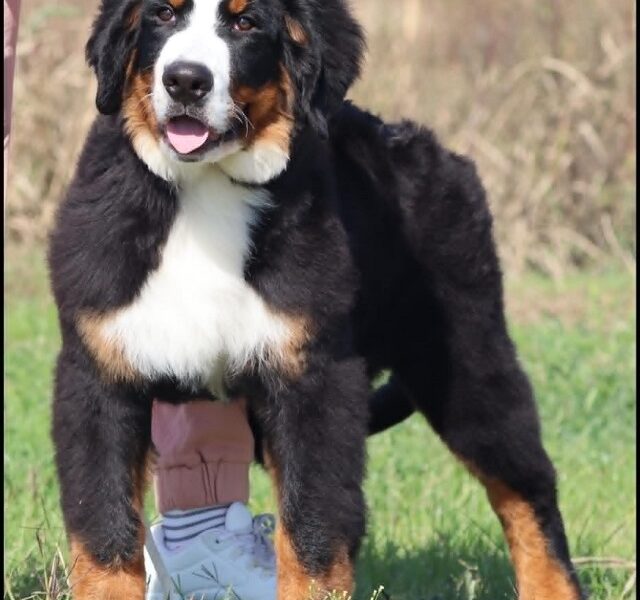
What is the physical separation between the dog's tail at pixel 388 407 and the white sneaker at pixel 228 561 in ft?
1.72

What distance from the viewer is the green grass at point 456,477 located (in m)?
5.09

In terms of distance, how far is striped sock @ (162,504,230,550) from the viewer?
4.81 m

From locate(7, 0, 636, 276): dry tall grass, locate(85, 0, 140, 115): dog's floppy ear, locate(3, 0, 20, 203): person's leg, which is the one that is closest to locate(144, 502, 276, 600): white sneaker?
locate(3, 0, 20, 203): person's leg

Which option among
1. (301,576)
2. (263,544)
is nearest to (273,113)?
(301,576)

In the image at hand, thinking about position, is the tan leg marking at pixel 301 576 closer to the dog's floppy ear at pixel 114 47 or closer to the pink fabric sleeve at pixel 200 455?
the pink fabric sleeve at pixel 200 455

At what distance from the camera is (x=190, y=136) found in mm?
3857

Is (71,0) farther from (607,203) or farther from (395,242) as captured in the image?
(395,242)

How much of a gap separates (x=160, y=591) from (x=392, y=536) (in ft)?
4.84

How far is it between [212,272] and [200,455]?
1.00 m

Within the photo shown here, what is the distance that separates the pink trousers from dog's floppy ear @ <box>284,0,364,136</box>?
1138 mm

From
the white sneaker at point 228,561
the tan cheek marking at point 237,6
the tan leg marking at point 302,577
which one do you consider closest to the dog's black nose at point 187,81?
the tan cheek marking at point 237,6

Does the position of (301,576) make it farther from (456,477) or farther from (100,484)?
(456,477)

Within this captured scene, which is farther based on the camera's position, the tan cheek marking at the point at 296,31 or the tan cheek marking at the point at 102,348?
the tan cheek marking at the point at 296,31

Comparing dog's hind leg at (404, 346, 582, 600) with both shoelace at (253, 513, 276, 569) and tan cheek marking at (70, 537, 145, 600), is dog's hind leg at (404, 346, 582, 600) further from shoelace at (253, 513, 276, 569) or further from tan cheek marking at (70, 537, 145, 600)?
tan cheek marking at (70, 537, 145, 600)
